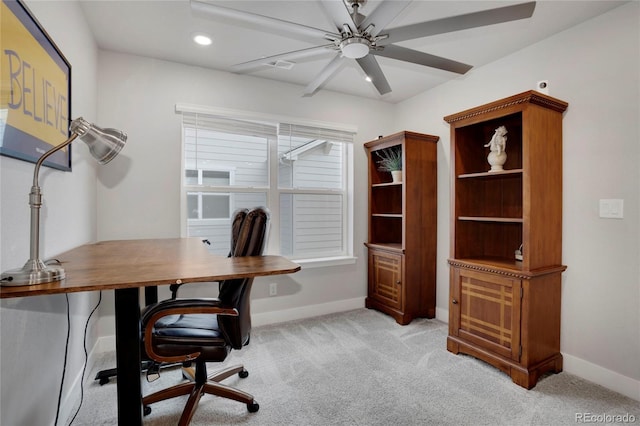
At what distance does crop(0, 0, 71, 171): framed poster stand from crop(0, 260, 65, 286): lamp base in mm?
424

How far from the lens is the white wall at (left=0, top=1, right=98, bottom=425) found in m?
1.15

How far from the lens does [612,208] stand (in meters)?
2.07

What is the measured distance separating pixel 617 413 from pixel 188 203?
3.41 metres

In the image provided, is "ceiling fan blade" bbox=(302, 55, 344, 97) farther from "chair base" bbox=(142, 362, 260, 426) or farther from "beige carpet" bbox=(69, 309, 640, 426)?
"beige carpet" bbox=(69, 309, 640, 426)

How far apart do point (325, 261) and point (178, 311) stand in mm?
2115

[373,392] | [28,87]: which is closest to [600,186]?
[373,392]

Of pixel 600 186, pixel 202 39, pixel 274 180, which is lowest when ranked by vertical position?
pixel 600 186

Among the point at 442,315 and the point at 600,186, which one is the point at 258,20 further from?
the point at 442,315

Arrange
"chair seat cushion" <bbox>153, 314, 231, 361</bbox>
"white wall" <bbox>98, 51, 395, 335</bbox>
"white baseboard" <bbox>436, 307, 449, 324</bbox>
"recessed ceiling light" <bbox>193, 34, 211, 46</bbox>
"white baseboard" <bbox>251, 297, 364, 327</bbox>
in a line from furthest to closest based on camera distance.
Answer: "white baseboard" <bbox>436, 307, 449, 324</bbox> → "white baseboard" <bbox>251, 297, 364, 327</bbox> → "white wall" <bbox>98, 51, 395, 335</bbox> → "recessed ceiling light" <bbox>193, 34, 211, 46</bbox> → "chair seat cushion" <bbox>153, 314, 231, 361</bbox>

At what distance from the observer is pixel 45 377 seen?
1.45m

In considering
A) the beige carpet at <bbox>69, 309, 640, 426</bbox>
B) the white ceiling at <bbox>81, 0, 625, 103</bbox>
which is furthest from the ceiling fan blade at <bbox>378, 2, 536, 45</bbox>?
the beige carpet at <bbox>69, 309, 640, 426</bbox>

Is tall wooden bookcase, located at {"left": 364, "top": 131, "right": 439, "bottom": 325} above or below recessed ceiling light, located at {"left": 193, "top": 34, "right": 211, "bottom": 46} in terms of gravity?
below

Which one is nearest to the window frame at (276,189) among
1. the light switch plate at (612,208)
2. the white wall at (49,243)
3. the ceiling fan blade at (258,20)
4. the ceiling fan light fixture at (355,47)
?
the white wall at (49,243)

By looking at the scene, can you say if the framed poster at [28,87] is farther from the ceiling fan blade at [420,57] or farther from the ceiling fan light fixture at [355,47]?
the ceiling fan blade at [420,57]
